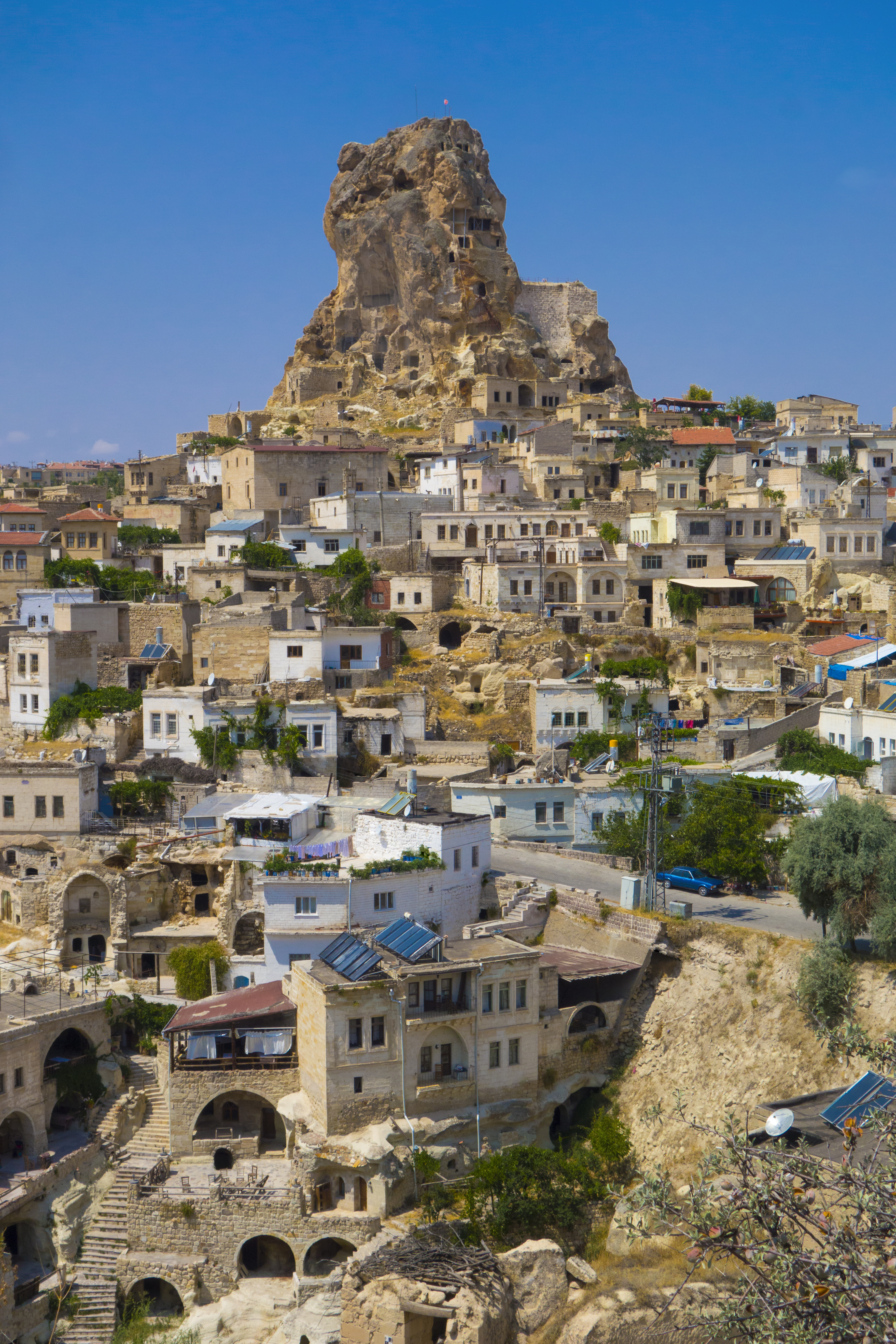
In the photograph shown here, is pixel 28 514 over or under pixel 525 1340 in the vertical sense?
over

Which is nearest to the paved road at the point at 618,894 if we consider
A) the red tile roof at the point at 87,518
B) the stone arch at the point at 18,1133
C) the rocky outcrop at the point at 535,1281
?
the rocky outcrop at the point at 535,1281

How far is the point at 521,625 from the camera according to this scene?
176 ft

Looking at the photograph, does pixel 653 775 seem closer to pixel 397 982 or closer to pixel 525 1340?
pixel 397 982

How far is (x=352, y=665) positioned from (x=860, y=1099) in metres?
28.7

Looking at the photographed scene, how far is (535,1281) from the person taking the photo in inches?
971

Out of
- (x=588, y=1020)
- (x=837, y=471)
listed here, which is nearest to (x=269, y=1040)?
(x=588, y=1020)

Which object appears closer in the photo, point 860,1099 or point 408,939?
point 860,1099

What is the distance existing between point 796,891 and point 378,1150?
11.0 m

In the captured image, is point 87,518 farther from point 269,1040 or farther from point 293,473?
point 269,1040

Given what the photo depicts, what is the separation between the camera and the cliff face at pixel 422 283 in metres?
90.5

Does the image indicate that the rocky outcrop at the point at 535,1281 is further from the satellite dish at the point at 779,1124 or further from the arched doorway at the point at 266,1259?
the arched doorway at the point at 266,1259

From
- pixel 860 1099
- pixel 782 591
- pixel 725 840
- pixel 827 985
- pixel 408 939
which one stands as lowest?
pixel 860 1099

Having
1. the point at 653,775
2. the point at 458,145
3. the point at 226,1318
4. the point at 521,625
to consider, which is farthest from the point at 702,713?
the point at 458,145

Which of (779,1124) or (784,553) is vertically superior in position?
(784,553)
